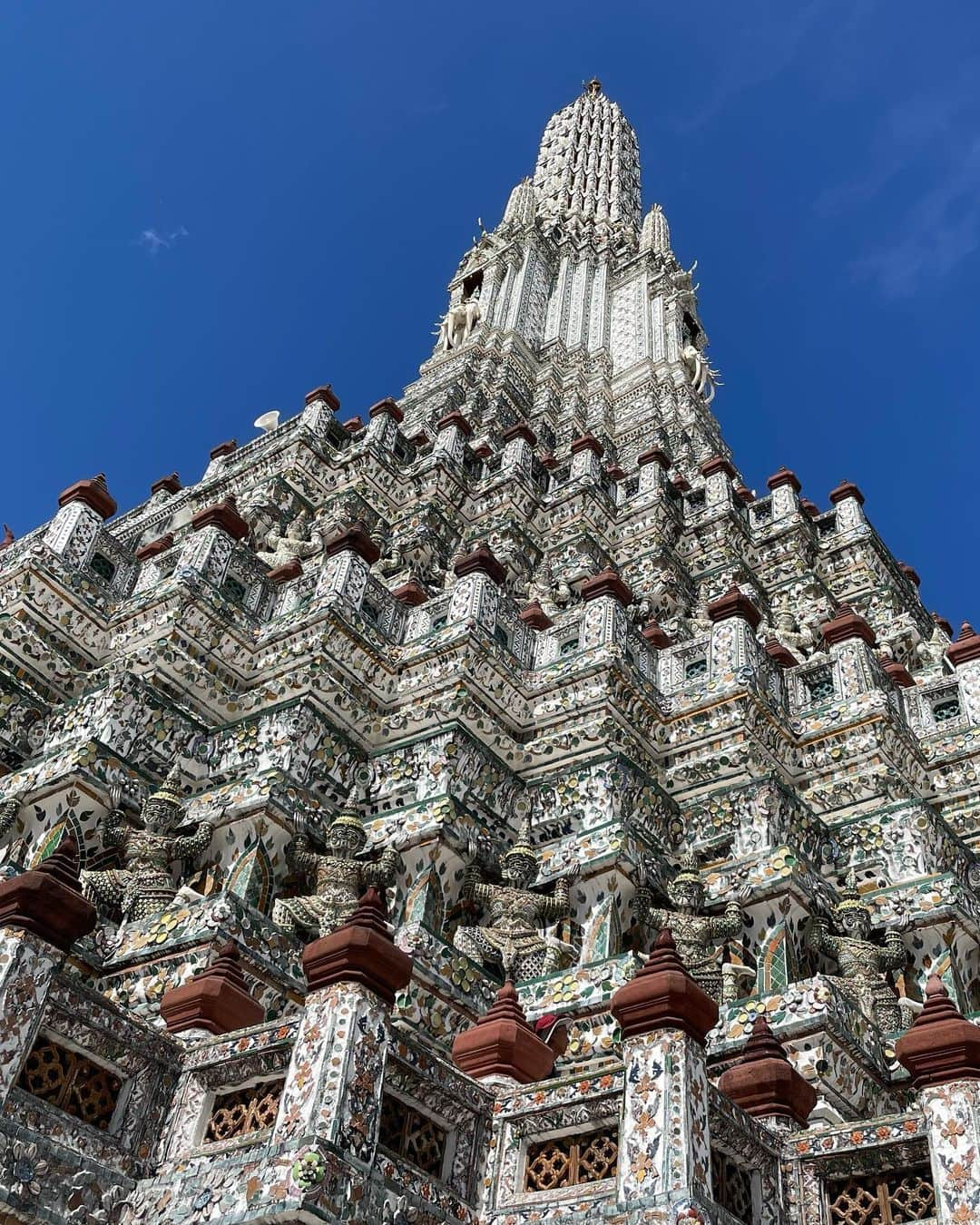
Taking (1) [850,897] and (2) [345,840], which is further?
(1) [850,897]

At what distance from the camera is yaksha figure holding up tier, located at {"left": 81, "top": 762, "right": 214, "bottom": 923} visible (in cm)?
995

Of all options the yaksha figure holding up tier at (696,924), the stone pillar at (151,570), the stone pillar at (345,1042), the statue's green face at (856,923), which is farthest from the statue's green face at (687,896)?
the stone pillar at (151,570)

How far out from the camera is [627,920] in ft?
36.1

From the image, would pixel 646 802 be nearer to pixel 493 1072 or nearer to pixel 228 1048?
pixel 493 1072

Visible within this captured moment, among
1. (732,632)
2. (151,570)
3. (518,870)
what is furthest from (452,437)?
(518,870)

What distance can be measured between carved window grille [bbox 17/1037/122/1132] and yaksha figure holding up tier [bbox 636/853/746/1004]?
15.5ft

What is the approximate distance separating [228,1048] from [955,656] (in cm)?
1121

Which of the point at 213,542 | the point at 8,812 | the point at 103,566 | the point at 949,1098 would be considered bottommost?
the point at 949,1098

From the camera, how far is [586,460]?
2361 centimetres

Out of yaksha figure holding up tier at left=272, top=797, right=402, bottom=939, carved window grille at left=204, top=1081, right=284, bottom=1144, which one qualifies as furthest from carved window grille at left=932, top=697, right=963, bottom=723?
carved window grille at left=204, top=1081, right=284, bottom=1144

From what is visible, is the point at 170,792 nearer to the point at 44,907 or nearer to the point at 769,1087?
the point at 44,907

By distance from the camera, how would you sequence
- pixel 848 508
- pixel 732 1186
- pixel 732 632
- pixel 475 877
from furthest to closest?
pixel 848 508 < pixel 732 632 < pixel 475 877 < pixel 732 1186

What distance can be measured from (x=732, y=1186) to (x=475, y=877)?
5.17 meters

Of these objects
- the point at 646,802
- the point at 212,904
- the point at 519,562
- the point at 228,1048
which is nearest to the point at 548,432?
the point at 519,562
